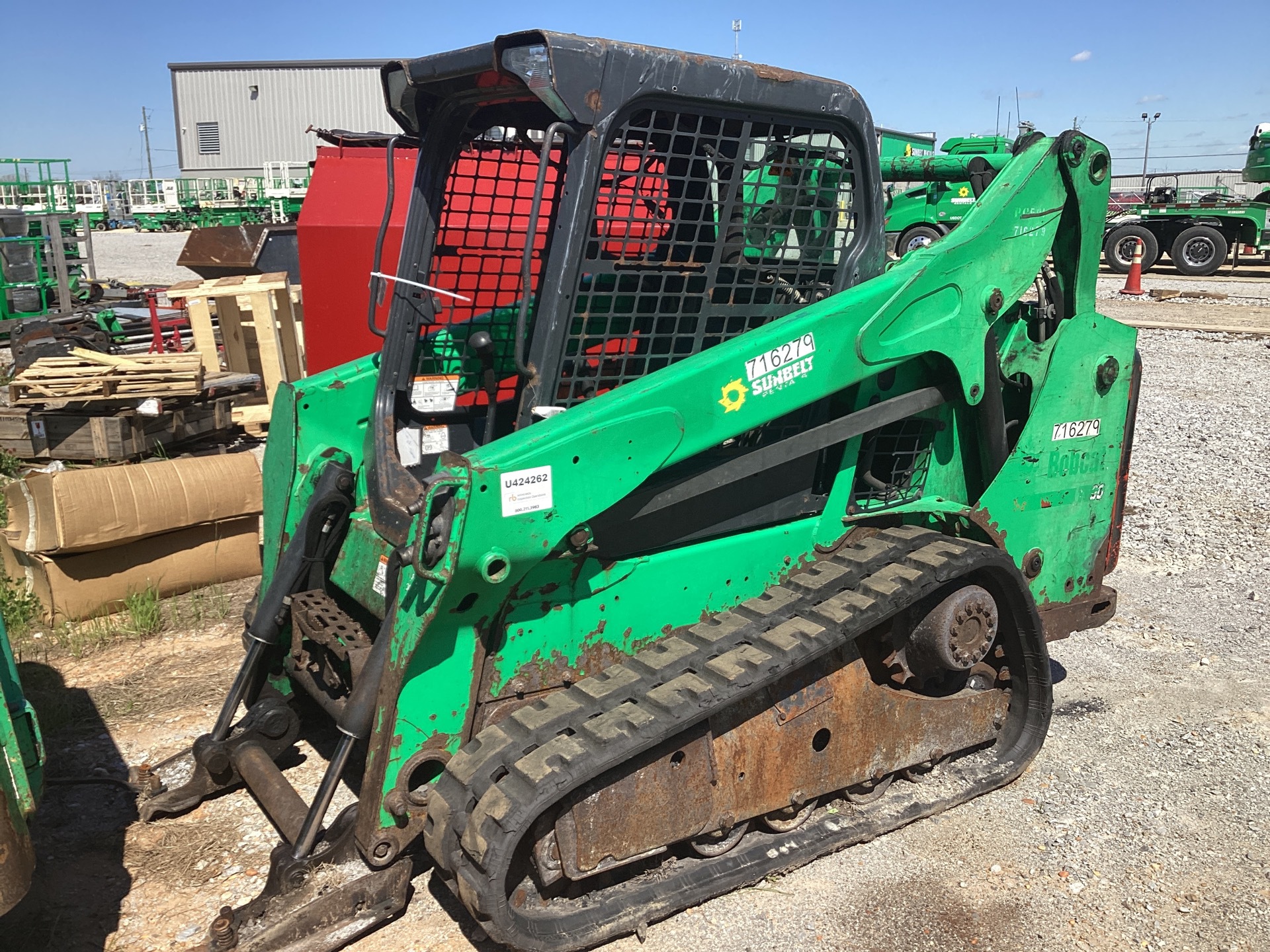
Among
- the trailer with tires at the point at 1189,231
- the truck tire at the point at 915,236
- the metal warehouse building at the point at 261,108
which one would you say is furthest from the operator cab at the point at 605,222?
the metal warehouse building at the point at 261,108

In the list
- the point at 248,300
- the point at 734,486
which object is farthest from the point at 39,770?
the point at 248,300

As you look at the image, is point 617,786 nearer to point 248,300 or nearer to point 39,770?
point 39,770

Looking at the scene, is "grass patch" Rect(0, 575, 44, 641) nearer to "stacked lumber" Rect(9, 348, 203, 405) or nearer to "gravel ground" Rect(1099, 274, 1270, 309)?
"stacked lumber" Rect(9, 348, 203, 405)

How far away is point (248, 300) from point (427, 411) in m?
5.95

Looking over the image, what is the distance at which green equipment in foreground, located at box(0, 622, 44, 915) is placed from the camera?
2.46m

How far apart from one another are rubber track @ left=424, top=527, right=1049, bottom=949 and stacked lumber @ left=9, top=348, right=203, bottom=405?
193 inches

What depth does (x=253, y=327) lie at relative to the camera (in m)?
8.98

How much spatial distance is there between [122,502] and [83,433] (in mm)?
1935

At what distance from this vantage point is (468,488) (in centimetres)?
261

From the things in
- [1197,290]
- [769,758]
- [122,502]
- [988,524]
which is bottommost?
[769,758]

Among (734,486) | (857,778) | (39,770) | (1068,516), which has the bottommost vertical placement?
(857,778)

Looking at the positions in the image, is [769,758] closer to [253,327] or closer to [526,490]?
[526,490]

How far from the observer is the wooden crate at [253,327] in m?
8.43

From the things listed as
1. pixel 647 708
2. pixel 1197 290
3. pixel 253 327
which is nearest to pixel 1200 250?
pixel 1197 290
